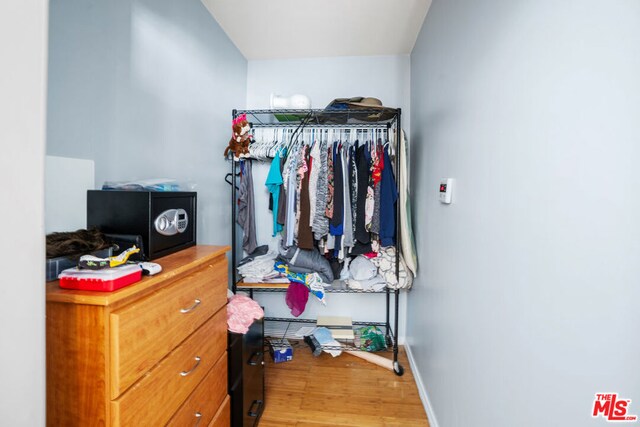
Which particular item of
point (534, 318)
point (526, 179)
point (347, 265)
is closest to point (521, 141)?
point (526, 179)

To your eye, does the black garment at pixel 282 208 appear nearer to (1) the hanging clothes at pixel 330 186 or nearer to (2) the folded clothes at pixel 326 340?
(1) the hanging clothes at pixel 330 186

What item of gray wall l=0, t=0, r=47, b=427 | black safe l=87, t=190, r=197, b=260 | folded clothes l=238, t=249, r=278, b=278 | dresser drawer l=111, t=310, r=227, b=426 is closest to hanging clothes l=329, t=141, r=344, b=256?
folded clothes l=238, t=249, r=278, b=278

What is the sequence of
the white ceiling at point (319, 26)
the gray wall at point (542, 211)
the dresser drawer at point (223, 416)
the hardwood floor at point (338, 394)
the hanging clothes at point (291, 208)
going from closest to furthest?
the gray wall at point (542, 211), the dresser drawer at point (223, 416), the hardwood floor at point (338, 394), the white ceiling at point (319, 26), the hanging clothes at point (291, 208)

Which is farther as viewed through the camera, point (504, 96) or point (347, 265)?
point (347, 265)

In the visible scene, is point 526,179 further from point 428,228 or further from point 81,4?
point 81,4

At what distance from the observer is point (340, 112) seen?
6.68 feet

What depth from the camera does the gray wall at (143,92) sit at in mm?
1020

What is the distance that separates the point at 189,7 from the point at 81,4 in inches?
32.6

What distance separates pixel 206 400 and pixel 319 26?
2.34m

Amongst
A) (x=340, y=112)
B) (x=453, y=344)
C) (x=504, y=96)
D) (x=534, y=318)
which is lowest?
(x=453, y=344)

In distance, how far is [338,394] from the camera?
1.88m

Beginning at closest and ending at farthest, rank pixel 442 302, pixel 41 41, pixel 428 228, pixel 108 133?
pixel 41 41 < pixel 108 133 < pixel 442 302 < pixel 428 228

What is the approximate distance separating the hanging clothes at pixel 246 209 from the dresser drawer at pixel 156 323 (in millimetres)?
1058

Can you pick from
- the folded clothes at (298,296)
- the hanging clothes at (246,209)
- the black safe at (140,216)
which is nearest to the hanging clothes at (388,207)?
the folded clothes at (298,296)
